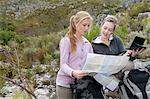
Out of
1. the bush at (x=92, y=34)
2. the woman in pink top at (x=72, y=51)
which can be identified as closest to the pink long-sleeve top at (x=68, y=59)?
the woman in pink top at (x=72, y=51)

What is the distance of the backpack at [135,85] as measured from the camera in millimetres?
2840

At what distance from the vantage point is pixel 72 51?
314 centimetres

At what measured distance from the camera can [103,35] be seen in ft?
11.7

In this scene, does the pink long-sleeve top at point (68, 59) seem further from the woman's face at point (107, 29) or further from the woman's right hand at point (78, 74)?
the woman's face at point (107, 29)

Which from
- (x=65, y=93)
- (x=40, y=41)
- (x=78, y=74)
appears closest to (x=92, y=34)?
(x=65, y=93)

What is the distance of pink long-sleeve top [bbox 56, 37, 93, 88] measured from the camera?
3.10 metres

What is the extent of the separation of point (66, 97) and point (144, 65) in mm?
564

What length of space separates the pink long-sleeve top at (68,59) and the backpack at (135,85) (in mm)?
393

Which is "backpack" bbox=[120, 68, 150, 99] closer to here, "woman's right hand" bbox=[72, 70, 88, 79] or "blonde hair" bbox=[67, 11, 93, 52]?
"woman's right hand" bbox=[72, 70, 88, 79]

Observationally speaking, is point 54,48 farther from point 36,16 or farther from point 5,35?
point 36,16

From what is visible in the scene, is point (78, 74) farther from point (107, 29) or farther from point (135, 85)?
point (107, 29)

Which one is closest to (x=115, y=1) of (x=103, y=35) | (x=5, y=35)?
(x=5, y=35)

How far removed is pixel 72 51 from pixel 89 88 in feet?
1.01

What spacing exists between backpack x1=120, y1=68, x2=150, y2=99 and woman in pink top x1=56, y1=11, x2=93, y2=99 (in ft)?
1.10
